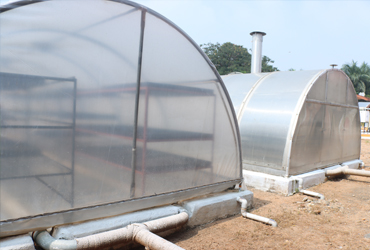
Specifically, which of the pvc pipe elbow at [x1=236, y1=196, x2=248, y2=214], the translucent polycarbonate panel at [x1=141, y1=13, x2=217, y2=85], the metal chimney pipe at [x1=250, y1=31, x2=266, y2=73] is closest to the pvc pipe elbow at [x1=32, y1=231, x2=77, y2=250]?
the translucent polycarbonate panel at [x1=141, y1=13, x2=217, y2=85]

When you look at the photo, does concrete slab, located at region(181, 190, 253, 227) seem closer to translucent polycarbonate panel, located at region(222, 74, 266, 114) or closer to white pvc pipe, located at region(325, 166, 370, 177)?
translucent polycarbonate panel, located at region(222, 74, 266, 114)

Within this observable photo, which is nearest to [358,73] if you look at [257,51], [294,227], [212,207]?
[257,51]

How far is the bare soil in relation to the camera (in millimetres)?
4488

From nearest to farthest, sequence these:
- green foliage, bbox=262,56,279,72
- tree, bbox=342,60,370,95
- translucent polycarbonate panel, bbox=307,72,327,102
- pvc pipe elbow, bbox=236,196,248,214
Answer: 1. pvc pipe elbow, bbox=236,196,248,214
2. translucent polycarbonate panel, bbox=307,72,327,102
3. green foliage, bbox=262,56,279,72
4. tree, bbox=342,60,370,95

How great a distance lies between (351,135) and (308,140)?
11.1 ft

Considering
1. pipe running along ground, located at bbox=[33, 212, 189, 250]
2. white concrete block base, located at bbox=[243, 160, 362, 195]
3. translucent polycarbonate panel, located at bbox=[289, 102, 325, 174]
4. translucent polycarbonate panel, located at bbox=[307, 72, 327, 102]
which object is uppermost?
translucent polycarbonate panel, located at bbox=[307, 72, 327, 102]

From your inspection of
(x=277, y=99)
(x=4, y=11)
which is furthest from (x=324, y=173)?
(x=4, y=11)

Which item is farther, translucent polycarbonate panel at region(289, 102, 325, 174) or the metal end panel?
the metal end panel

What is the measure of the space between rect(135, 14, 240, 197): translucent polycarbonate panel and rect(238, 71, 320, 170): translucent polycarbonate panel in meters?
2.20

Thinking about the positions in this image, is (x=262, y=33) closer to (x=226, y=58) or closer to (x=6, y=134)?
(x=6, y=134)

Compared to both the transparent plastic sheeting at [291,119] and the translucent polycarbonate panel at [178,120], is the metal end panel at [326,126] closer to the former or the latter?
the transparent plastic sheeting at [291,119]

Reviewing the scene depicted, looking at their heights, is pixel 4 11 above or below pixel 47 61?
above

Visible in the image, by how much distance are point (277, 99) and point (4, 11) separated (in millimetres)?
6396

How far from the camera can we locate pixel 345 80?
9.55 metres
